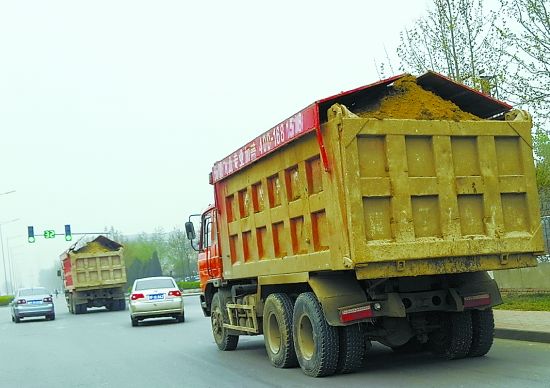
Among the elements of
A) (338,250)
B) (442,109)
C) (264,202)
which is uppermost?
(442,109)

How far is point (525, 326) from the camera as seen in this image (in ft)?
41.1

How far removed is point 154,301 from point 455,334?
1422 cm

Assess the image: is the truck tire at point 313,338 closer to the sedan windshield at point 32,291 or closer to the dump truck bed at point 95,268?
the sedan windshield at point 32,291

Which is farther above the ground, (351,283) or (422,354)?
(351,283)

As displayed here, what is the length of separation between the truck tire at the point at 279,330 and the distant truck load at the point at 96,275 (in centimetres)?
2431

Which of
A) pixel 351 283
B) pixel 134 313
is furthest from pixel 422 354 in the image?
pixel 134 313

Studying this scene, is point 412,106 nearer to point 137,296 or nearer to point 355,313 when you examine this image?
point 355,313

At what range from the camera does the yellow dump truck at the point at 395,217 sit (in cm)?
885

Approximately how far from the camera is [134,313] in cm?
2314

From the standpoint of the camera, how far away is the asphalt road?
30.1 feet

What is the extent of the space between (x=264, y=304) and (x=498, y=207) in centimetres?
390

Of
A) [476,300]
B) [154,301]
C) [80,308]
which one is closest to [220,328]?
[476,300]

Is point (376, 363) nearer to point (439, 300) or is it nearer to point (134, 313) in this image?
point (439, 300)

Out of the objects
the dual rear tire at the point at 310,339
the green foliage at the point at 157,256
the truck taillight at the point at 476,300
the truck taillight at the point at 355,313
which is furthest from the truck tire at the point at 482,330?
the green foliage at the point at 157,256
